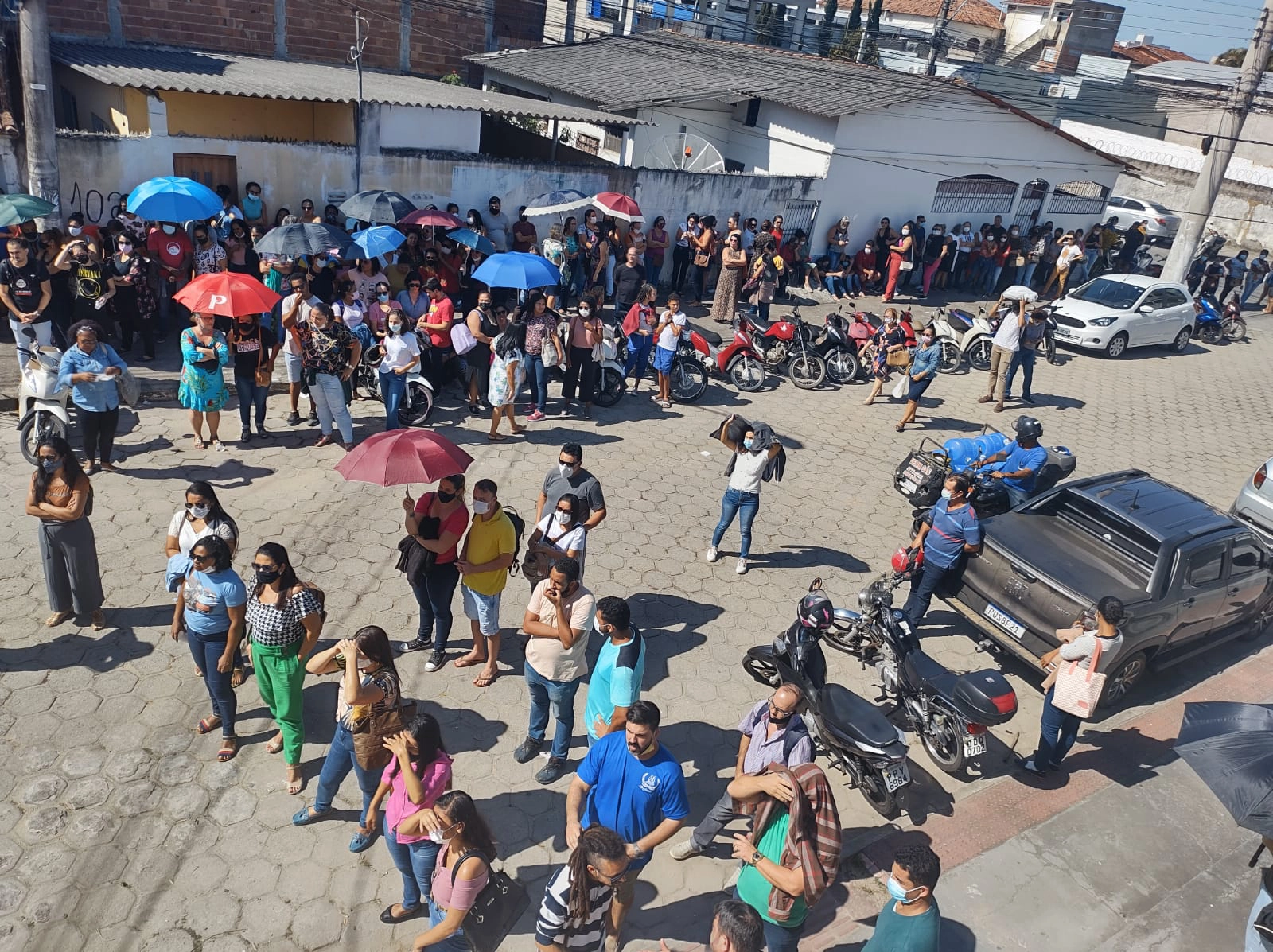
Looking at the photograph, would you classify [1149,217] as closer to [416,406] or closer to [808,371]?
[808,371]

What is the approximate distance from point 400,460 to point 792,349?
8.68 m

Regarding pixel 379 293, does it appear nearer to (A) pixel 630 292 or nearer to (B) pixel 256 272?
(B) pixel 256 272

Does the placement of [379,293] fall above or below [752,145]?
below

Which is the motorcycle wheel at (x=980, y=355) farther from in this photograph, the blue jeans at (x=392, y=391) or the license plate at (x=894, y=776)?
the license plate at (x=894, y=776)

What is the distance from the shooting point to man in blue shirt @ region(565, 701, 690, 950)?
4.23 m

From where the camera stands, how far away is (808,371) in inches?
543

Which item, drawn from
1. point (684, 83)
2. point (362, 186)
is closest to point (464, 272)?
point (362, 186)

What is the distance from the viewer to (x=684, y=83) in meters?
19.9

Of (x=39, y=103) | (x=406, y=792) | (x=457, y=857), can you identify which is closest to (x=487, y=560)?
(x=406, y=792)

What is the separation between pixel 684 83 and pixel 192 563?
57.7 feet

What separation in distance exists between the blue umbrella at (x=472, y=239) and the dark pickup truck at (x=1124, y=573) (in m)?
8.36

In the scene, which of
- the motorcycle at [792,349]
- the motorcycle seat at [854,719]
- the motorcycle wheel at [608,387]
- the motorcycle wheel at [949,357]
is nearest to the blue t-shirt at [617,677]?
the motorcycle seat at [854,719]

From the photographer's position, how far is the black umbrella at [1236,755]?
15.1ft

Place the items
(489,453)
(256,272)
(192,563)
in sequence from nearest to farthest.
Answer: (192,563)
(489,453)
(256,272)
